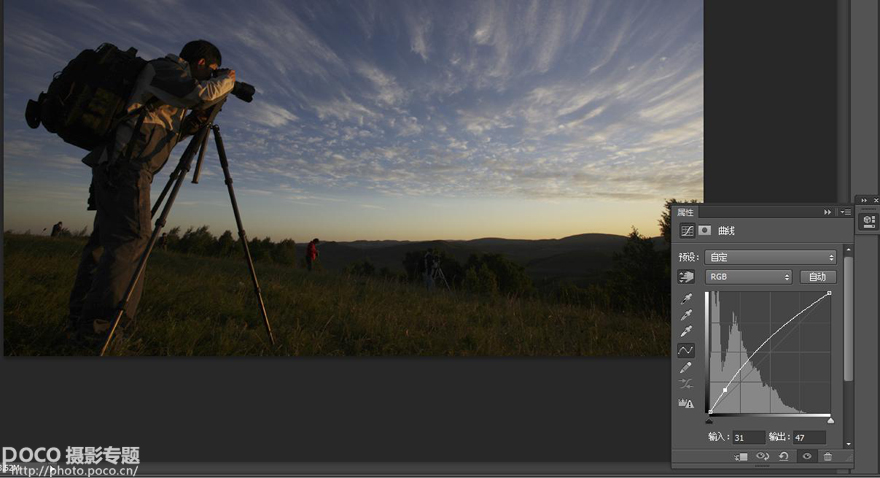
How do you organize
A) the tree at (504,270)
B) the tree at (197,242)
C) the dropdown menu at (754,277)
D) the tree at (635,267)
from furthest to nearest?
the tree at (504,270) < the tree at (635,267) < the tree at (197,242) < the dropdown menu at (754,277)

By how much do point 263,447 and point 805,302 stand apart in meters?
3.26

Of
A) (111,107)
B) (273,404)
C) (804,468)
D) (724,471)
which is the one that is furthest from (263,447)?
(804,468)

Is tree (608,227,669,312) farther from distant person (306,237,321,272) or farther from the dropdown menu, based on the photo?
the dropdown menu

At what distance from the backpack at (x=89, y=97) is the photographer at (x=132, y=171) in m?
0.08

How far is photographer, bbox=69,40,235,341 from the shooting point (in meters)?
2.71

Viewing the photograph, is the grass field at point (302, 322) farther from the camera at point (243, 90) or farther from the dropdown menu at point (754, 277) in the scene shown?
the camera at point (243, 90)

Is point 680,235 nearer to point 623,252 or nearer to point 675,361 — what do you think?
point 675,361

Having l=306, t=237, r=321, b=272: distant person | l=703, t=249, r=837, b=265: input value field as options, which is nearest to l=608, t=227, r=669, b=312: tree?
l=306, t=237, r=321, b=272: distant person

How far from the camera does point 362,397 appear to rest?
2748mm

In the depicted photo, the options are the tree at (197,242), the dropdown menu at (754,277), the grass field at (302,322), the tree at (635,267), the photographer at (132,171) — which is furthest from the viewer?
the tree at (635,267)

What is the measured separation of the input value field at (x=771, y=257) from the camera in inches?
87.8

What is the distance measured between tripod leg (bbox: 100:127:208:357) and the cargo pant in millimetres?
122

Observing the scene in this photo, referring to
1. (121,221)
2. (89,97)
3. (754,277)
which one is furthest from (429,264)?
(754,277)

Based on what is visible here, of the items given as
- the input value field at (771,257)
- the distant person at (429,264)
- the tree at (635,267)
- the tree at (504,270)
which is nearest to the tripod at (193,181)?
the input value field at (771,257)
